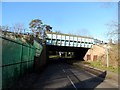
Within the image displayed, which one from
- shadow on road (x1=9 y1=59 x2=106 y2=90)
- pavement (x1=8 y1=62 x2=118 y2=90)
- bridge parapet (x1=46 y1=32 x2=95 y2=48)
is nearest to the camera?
shadow on road (x1=9 y1=59 x2=106 y2=90)

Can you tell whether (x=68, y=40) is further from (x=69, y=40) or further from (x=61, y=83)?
(x=61, y=83)

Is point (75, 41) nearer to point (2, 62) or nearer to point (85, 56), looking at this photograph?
point (85, 56)

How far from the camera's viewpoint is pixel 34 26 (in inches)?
4434

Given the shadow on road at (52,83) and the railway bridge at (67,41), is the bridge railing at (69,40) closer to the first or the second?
the railway bridge at (67,41)

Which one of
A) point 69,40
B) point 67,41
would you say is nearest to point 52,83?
point 67,41

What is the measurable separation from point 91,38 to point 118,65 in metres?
29.8

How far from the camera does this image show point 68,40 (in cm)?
6494

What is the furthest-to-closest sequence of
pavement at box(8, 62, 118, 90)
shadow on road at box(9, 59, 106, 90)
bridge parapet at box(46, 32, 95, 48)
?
bridge parapet at box(46, 32, 95, 48) < pavement at box(8, 62, 118, 90) < shadow on road at box(9, 59, 106, 90)

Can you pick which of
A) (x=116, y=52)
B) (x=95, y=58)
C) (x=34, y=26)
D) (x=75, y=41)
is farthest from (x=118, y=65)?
(x=34, y=26)

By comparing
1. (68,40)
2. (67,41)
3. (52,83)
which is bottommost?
(52,83)

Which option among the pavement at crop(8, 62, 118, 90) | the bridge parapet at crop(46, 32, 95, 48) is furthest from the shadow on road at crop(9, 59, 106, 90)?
the bridge parapet at crop(46, 32, 95, 48)

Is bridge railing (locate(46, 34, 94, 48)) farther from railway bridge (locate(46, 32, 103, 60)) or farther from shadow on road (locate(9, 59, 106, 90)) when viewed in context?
shadow on road (locate(9, 59, 106, 90))

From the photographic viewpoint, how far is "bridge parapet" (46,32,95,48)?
6206 cm

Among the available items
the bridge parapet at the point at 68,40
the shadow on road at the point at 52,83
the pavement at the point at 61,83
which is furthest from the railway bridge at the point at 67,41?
the shadow on road at the point at 52,83
